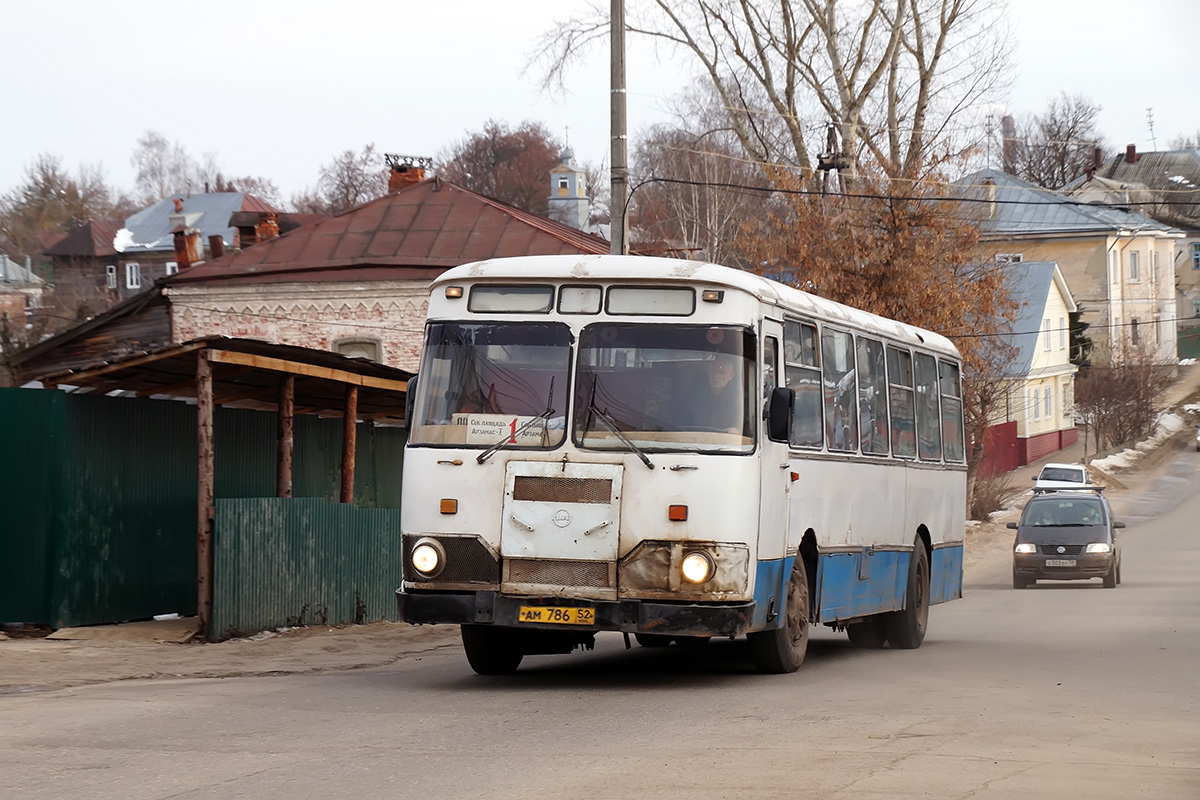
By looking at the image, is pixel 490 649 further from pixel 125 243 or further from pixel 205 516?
pixel 125 243

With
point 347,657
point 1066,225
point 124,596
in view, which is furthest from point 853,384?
point 1066,225

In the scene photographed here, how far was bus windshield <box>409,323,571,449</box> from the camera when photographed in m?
11.5

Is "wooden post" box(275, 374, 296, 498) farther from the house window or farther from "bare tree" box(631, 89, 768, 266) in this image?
"bare tree" box(631, 89, 768, 266)

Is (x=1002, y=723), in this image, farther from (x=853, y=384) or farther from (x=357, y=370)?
(x=357, y=370)

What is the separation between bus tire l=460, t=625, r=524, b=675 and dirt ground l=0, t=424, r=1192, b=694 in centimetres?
193

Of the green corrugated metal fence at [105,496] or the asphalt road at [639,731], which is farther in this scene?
the green corrugated metal fence at [105,496]

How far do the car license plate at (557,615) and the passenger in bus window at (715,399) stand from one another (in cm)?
146

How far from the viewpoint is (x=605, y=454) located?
11281 mm

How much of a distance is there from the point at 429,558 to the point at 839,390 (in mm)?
4173

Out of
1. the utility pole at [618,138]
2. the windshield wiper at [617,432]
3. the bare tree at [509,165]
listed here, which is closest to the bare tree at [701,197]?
the bare tree at [509,165]

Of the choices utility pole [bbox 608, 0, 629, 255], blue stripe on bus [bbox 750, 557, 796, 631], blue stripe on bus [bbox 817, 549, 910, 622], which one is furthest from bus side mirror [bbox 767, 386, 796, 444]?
utility pole [bbox 608, 0, 629, 255]

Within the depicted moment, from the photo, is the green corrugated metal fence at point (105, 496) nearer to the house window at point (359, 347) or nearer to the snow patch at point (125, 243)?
the house window at point (359, 347)

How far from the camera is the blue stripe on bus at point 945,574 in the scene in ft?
58.4

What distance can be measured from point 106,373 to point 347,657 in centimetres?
355
